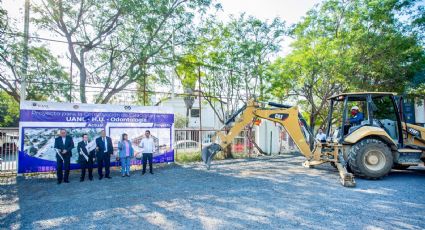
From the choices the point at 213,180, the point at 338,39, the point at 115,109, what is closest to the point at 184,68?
the point at 115,109

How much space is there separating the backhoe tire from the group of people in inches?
264

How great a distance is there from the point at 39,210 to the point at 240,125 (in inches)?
234

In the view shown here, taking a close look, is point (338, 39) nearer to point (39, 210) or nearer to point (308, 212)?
point (308, 212)

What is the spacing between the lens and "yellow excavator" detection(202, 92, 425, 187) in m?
7.59

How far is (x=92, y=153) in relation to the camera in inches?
334

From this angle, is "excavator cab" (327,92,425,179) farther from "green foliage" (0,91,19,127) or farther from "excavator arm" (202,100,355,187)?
"green foliage" (0,91,19,127)

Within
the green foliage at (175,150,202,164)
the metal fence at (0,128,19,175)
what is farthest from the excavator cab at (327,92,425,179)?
the metal fence at (0,128,19,175)

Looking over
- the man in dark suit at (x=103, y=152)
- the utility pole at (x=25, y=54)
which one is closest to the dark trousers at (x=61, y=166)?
the man in dark suit at (x=103, y=152)

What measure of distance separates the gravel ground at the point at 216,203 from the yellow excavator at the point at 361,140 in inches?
19.4

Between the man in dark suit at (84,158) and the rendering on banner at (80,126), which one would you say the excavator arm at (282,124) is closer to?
the rendering on banner at (80,126)

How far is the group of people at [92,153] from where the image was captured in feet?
25.9

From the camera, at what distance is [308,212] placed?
186 inches

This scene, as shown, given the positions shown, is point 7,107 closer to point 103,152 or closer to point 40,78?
point 40,78

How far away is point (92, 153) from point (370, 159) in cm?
871
